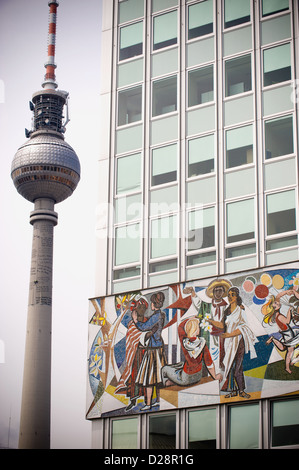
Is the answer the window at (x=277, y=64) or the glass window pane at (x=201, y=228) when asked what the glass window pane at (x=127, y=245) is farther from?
the window at (x=277, y=64)

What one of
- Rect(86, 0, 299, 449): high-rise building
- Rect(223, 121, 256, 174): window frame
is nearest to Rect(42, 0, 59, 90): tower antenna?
Rect(86, 0, 299, 449): high-rise building

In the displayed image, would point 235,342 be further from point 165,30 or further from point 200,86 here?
point 165,30

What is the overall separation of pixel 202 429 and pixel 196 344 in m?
3.44

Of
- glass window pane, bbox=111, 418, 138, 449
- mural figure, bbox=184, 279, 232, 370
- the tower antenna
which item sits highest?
the tower antenna

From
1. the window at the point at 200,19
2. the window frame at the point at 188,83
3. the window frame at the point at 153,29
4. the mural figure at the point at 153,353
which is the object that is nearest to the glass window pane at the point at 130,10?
the window frame at the point at 153,29

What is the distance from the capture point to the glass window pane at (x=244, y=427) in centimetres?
3353

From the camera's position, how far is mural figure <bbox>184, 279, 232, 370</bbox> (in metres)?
35.2

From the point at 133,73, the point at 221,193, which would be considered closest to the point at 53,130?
the point at 133,73

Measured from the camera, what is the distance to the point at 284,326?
34.0 meters

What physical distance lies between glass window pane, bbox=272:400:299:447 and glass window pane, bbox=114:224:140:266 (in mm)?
9770

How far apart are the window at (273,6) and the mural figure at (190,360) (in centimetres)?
1436

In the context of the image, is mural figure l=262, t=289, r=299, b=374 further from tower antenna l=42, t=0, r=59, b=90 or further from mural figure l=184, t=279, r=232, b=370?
tower antenna l=42, t=0, r=59, b=90

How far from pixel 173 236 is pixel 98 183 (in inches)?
213

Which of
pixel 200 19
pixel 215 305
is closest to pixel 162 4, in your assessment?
pixel 200 19
